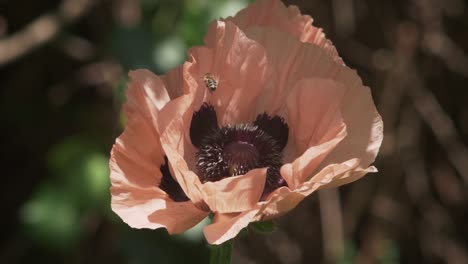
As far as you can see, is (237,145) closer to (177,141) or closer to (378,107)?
(177,141)

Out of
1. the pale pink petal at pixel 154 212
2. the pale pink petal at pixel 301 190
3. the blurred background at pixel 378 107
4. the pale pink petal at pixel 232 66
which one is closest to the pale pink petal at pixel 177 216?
the pale pink petal at pixel 154 212

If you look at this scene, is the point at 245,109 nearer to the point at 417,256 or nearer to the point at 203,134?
the point at 203,134

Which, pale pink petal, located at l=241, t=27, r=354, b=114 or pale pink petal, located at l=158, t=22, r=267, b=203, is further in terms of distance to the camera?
pale pink petal, located at l=241, t=27, r=354, b=114

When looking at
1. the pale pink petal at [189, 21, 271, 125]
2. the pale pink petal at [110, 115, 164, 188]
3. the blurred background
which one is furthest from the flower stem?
the blurred background

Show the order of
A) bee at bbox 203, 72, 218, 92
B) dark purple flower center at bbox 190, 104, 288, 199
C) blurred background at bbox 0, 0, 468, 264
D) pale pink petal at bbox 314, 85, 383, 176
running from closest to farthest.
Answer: pale pink petal at bbox 314, 85, 383, 176, bee at bbox 203, 72, 218, 92, dark purple flower center at bbox 190, 104, 288, 199, blurred background at bbox 0, 0, 468, 264

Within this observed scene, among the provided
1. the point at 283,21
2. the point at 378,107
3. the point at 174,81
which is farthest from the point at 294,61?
the point at 378,107

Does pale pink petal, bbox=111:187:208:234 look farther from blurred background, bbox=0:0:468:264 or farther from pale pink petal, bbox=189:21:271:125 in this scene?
blurred background, bbox=0:0:468:264

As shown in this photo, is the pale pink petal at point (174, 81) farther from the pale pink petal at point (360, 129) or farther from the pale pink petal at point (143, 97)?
the pale pink petal at point (360, 129)

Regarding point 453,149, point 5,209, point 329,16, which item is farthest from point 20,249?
point 453,149
